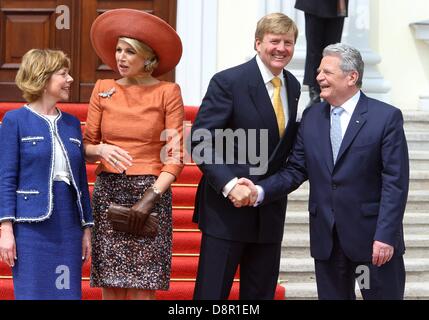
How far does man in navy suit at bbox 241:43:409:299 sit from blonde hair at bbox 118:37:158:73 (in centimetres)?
79

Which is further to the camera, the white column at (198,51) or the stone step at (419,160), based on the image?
the white column at (198,51)

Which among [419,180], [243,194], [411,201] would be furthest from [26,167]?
[419,180]

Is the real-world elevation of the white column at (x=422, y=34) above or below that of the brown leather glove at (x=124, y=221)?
above

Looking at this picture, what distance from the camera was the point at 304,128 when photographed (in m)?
4.86

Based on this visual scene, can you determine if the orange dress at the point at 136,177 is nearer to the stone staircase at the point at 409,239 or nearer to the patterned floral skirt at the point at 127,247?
the patterned floral skirt at the point at 127,247

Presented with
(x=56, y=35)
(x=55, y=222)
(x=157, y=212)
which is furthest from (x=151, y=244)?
(x=56, y=35)

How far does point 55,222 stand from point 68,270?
0.75 ft

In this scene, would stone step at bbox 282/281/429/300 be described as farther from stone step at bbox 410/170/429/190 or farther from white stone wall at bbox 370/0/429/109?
Answer: white stone wall at bbox 370/0/429/109

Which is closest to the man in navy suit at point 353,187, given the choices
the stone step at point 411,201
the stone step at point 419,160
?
the stone step at point 411,201

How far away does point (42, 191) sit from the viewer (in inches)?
183

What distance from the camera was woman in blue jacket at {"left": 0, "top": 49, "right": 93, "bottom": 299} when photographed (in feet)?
15.2

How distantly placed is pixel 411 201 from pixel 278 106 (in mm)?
2497

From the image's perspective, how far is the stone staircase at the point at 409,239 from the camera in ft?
21.1

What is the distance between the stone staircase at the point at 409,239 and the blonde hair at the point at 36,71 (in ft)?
7.56
